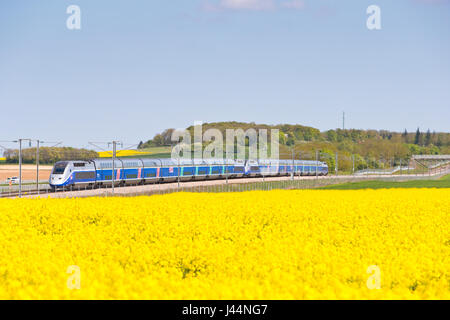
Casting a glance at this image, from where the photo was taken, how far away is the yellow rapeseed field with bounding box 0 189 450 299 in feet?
34.2

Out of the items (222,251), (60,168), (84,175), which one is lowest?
(84,175)

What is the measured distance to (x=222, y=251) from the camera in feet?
46.8

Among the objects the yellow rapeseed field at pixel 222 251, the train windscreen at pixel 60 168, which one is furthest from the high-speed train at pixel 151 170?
the yellow rapeseed field at pixel 222 251

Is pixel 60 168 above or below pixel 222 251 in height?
above

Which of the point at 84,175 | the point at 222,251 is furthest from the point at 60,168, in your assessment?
the point at 222,251

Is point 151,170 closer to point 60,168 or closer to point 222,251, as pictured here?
point 60,168

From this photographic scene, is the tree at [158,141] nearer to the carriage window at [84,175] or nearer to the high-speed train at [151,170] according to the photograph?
the high-speed train at [151,170]

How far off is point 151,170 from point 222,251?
231 ft

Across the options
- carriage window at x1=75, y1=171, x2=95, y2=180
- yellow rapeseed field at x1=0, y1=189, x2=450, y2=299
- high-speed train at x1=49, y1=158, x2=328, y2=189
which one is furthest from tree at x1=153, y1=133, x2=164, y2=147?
yellow rapeseed field at x1=0, y1=189, x2=450, y2=299

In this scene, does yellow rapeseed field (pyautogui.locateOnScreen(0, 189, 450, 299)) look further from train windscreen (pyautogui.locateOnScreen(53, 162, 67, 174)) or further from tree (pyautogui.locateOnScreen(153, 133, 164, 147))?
tree (pyautogui.locateOnScreen(153, 133, 164, 147))

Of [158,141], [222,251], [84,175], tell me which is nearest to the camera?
[222,251]

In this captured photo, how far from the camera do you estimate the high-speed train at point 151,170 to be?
6769 centimetres
